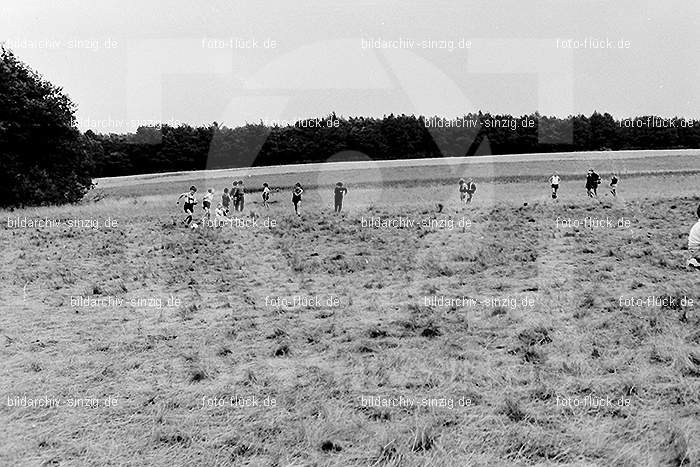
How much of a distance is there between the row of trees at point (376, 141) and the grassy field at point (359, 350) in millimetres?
64253

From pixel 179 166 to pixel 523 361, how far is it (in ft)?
284

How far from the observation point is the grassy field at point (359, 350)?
23.5 ft

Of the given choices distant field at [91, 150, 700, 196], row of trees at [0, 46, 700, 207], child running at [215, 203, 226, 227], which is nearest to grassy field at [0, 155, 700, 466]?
child running at [215, 203, 226, 227]

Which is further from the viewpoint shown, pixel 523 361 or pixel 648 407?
pixel 523 361

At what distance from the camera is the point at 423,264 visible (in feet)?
61.1

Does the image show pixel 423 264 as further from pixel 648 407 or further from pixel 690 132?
pixel 690 132

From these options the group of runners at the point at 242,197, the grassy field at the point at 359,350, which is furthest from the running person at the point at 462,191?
the grassy field at the point at 359,350

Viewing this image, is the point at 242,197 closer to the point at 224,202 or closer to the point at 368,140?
the point at 224,202

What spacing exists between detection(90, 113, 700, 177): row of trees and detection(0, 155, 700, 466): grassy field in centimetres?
6425

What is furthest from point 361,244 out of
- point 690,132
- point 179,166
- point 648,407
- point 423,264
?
point 690,132

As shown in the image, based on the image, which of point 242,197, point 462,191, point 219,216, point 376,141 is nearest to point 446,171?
point 462,191

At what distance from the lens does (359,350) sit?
419 inches

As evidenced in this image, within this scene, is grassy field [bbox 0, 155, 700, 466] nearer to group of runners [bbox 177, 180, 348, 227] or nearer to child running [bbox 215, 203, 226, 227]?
child running [bbox 215, 203, 226, 227]

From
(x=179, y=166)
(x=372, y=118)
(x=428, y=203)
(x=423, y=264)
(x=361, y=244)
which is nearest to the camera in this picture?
(x=423, y=264)
